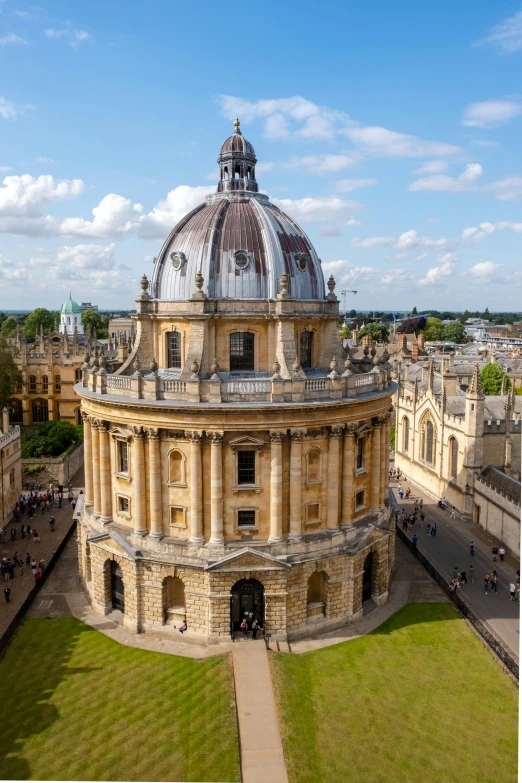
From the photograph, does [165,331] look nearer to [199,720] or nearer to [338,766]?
[199,720]

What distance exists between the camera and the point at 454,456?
54250mm

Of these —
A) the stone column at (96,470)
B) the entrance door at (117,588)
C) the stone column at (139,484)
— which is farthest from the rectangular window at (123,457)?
the entrance door at (117,588)

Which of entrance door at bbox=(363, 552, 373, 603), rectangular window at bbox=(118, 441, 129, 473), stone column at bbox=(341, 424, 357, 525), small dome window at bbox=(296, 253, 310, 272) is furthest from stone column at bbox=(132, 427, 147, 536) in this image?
small dome window at bbox=(296, 253, 310, 272)

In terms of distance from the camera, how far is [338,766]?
77.0 feet

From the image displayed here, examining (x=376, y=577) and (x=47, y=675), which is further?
(x=376, y=577)

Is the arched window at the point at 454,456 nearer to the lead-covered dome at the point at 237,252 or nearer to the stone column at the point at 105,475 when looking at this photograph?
the lead-covered dome at the point at 237,252

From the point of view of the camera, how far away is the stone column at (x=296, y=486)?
1246 inches

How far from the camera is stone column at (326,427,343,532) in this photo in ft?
108

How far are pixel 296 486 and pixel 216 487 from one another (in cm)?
429

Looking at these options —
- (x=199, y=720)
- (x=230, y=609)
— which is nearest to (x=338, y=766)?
(x=199, y=720)

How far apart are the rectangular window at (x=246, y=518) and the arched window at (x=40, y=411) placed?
54587mm

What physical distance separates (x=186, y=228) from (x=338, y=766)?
2896cm

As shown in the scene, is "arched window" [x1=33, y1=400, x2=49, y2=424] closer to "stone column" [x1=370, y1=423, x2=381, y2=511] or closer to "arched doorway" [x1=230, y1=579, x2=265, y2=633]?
"arched doorway" [x1=230, y1=579, x2=265, y2=633]

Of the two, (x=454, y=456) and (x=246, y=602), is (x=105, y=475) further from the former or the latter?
(x=454, y=456)
